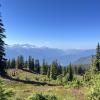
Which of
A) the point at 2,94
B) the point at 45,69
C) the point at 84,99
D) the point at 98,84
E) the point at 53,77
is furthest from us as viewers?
the point at 45,69

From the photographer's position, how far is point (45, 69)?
158000 mm

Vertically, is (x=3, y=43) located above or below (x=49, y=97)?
above

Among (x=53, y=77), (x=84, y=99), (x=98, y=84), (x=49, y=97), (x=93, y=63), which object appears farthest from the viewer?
(x=53, y=77)

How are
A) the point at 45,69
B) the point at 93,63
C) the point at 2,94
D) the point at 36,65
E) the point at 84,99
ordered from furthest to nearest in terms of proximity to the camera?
1. the point at 36,65
2. the point at 45,69
3. the point at 93,63
4. the point at 84,99
5. the point at 2,94

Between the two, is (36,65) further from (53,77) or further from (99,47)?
(99,47)

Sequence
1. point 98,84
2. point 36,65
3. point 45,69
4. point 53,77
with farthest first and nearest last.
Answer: point 36,65, point 45,69, point 53,77, point 98,84

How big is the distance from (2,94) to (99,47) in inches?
2873

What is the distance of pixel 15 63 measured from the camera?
Answer: 163 m

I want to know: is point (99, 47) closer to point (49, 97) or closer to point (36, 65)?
point (49, 97)

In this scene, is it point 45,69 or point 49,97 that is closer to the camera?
point 49,97

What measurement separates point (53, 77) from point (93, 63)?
41766mm

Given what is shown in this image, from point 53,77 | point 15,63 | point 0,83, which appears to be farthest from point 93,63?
point 15,63

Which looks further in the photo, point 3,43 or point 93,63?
point 93,63

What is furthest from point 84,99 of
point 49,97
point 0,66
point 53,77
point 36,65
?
point 36,65
